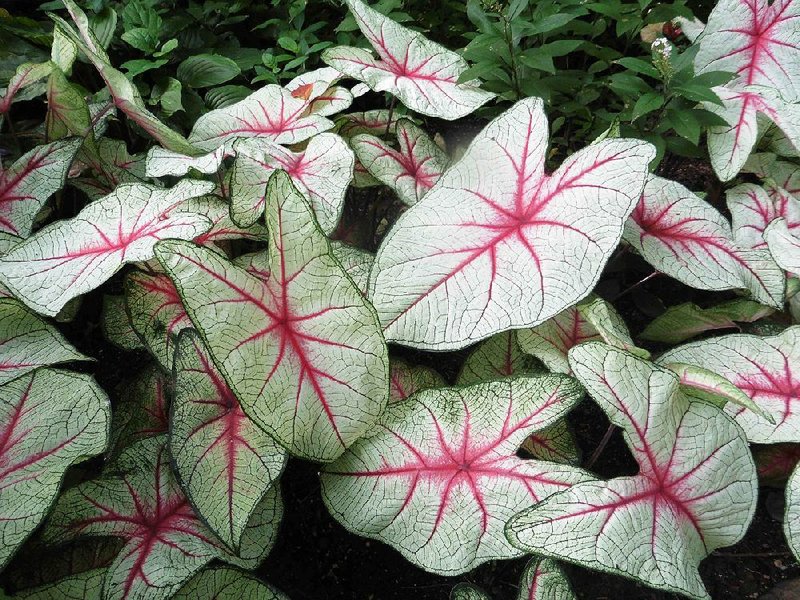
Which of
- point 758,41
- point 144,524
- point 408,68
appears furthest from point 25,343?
point 758,41

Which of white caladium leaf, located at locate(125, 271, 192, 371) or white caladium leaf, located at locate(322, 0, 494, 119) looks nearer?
white caladium leaf, located at locate(125, 271, 192, 371)

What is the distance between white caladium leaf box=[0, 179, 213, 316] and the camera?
1150 mm

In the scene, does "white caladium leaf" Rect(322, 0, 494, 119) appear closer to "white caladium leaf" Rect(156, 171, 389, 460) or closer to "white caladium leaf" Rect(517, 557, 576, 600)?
"white caladium leaf" Rect(156, 171, 389, 460)

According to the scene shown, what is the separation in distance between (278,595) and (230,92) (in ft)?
4.65

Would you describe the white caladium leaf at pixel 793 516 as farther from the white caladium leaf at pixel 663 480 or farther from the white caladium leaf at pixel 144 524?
the white caladium leaf at pixel 144 524

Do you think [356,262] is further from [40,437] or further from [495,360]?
[40,437]

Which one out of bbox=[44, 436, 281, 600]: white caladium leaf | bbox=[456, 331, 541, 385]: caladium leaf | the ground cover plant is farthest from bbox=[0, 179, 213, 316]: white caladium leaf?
bbox=[456, 331, 541, 385]: caladium leaf

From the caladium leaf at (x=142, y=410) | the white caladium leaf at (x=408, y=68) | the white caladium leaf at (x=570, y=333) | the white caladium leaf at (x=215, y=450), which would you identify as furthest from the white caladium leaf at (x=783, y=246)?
the caladium leaf at (x=142, y=410)

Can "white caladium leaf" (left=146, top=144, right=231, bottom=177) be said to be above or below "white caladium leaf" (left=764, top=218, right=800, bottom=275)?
below

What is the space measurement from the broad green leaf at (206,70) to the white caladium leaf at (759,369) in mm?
1503

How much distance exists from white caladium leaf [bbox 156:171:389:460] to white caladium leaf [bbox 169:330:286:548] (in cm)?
10

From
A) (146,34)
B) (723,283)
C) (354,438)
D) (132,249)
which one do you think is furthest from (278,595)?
(146,34)

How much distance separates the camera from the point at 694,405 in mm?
1056

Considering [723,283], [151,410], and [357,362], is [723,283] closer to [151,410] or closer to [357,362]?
[357,362]
